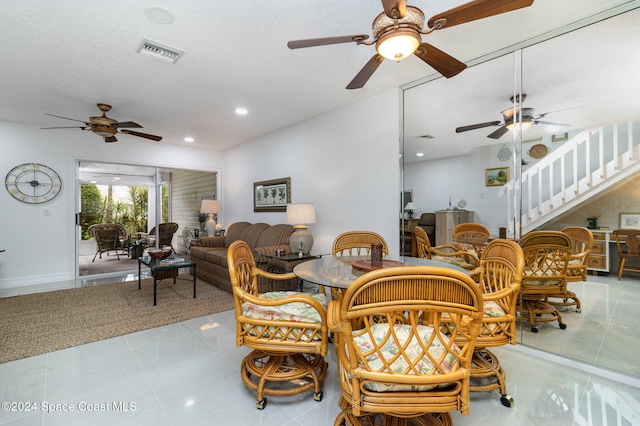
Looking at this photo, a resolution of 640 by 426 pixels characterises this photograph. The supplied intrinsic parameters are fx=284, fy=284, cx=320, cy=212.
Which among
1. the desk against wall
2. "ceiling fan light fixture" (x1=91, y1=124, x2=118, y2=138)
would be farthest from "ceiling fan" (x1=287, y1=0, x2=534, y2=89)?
"ceiling fan light fixture" (x1=91, y1=124, x2=118, y2=138)

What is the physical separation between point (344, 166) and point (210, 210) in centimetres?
366

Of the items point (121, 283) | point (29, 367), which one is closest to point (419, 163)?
point (29, 367)

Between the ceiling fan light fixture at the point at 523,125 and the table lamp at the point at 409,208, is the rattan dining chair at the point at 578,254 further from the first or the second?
the table lamp at the point at 409,208

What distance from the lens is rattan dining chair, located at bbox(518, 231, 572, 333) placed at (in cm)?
247

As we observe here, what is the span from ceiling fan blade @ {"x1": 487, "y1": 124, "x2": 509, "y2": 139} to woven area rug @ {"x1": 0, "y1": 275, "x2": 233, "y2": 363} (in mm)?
3516

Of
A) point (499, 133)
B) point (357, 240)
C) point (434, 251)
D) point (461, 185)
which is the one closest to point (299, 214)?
point (357, 240)

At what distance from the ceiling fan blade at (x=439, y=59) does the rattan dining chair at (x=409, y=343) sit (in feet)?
4.76

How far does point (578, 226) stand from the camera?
239 centimetres

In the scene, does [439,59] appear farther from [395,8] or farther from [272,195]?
[272,195]

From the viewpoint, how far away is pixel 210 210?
6.27 m

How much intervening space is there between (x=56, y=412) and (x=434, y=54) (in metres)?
3.25

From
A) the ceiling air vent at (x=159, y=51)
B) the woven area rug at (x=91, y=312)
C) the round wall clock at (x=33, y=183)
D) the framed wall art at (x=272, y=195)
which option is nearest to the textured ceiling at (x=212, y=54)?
the ceiling air vent at (x=159, y=51)

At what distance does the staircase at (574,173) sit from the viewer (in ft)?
7.00

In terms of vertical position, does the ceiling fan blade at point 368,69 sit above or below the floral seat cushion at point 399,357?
above
